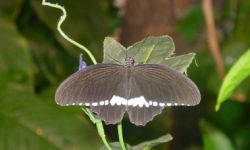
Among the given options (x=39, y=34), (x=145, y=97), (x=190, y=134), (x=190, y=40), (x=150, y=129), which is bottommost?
(x=190, y=134)

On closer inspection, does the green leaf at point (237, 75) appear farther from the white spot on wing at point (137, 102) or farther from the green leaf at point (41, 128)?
the green leaf at point (41, 128)

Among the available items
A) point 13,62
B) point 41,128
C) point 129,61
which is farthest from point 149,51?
point 13,62

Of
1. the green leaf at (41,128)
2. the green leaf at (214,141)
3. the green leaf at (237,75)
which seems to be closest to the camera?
the green leaf at (237,75)

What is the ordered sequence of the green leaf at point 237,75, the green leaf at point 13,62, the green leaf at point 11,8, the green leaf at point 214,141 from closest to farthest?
the green leaf at point 237,75 → the green leaf at point 214,141 → the green leaf at point 13,62 → the green leaf at point 11,8

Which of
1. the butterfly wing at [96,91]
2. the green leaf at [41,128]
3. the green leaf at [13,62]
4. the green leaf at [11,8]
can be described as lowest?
the green leaf at [41,128]

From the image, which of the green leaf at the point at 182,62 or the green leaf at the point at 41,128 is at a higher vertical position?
the green leaf at the point at 182,62

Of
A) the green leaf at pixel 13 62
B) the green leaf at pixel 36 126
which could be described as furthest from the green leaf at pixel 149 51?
the green leaf at pixel 13 62

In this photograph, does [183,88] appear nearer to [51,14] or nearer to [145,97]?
[145,97]

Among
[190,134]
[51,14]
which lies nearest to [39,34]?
[51,14]
